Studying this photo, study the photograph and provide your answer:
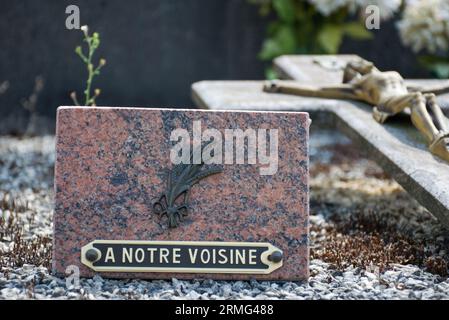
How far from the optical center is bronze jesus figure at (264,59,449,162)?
515 centimetres

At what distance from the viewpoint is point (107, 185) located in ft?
13.1

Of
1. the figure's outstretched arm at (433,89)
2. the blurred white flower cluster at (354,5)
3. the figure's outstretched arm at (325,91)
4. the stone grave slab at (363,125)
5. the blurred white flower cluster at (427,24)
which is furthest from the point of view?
the blurred white flower cluster at (354,5)

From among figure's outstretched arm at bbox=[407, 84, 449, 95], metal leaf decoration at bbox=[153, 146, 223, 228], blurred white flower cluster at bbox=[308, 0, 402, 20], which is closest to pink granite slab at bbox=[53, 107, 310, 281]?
metal leaf decoration at bbox=[153, 146, 223, 228]

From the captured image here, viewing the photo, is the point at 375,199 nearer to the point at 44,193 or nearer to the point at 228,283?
the point at 44,193

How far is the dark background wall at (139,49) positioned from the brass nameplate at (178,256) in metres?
5.35

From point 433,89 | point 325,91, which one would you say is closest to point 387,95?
point 433,89

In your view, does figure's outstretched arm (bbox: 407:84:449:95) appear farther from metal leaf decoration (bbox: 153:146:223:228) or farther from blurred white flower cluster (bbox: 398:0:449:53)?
blurred white flower cluster (bbox: 398:0:449:53)

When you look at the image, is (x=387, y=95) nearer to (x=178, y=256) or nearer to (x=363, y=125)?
(x=363, y=125)

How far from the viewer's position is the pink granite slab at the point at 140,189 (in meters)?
4.00

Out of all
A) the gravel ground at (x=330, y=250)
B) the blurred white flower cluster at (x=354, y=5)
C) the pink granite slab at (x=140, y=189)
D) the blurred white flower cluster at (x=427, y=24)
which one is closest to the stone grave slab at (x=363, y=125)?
the gravel ground at (x=330, y=250)

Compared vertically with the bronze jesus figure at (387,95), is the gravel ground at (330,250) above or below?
below

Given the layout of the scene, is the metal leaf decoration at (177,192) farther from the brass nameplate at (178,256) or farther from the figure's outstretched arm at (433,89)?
the figure's outstretched arm at (433,89)

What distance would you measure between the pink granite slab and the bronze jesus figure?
1.40 meters
